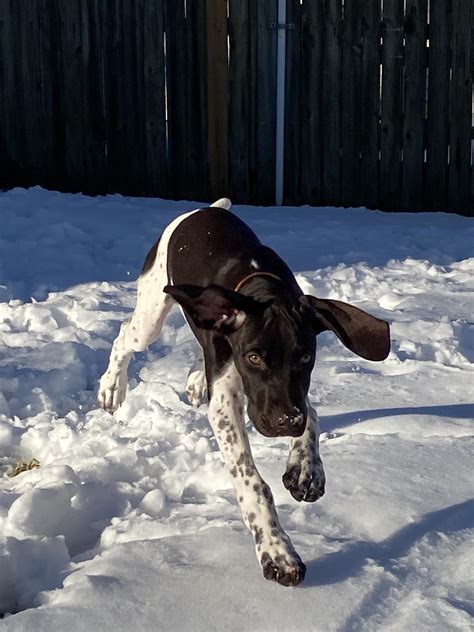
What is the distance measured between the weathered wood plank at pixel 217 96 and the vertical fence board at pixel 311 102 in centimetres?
75

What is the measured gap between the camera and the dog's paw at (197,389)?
4895mm

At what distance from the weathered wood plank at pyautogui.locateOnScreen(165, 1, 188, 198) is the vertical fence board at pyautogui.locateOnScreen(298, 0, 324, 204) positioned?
1.15 m

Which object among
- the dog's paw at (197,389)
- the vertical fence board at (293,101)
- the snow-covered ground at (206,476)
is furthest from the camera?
the vertical fence board at (293,101)

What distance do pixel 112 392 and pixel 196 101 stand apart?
18.0 feet

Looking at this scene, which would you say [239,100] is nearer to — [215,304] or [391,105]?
[391,105]

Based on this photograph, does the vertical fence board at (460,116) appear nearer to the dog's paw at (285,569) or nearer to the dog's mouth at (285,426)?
the dog's mouth at (285,426)

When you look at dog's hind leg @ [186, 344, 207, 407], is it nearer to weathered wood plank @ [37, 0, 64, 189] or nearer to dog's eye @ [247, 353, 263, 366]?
dog's eye @ [247, 353, 263, 366]

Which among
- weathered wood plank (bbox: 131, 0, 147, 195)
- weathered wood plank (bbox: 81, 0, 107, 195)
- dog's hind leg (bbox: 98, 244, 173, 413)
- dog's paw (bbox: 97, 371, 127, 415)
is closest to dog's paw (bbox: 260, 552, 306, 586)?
dog's hind leg (bbox: 98, 244, 173, 413)

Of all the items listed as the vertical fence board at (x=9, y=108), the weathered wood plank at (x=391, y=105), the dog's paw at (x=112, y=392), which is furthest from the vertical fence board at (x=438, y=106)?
the dog's paw at (x=112, y=392)

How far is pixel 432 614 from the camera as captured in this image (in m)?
2.87

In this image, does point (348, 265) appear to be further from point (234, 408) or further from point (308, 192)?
point (234, 408)

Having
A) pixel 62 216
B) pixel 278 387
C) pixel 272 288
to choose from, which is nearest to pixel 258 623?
pixel 278 387

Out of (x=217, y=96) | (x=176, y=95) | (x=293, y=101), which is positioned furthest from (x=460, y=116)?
(x=176, y=95)

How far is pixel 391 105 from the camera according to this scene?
9812 mm
